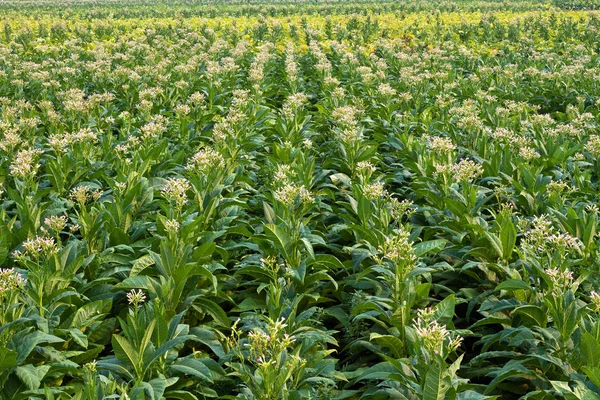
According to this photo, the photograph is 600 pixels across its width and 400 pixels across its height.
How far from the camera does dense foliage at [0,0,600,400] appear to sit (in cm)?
460

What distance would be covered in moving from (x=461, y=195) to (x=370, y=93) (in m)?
7.50

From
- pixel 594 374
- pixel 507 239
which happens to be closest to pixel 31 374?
pixel 594 374

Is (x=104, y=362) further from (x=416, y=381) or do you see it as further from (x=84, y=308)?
(x=416, y=381)

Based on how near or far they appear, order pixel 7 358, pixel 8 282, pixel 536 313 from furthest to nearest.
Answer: pixel 536 313
pixel 8 282
pixel 7 358

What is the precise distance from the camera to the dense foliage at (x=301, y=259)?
15.1ft

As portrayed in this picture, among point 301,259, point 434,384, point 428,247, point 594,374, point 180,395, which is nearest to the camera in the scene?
point 434,384

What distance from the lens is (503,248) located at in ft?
20.0

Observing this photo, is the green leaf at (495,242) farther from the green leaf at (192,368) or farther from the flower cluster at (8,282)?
the flower cluster at (8,282)

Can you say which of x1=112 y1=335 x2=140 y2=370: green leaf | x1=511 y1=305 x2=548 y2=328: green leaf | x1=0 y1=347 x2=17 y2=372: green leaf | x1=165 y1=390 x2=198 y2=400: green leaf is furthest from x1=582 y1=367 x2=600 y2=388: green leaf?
x1=0 y1=347 x2=17 y2=372: green leaf

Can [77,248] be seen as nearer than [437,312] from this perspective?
No

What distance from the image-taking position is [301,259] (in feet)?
21.5

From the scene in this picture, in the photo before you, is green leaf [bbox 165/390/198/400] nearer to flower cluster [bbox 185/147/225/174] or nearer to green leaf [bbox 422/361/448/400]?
green leaf [bbox 422/361/448/400]

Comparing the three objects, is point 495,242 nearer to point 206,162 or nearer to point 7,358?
point 206,162

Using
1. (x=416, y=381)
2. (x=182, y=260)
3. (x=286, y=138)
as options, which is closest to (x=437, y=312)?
(x=416, y=381)
